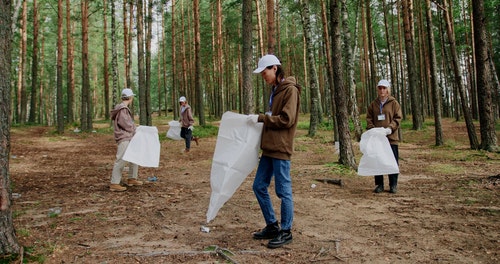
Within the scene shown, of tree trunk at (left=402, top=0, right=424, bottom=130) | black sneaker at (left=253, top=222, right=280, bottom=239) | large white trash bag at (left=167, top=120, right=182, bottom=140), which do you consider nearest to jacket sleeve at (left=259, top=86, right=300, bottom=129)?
black sneaker at (left=253, top=222, right=280, bottom=239)

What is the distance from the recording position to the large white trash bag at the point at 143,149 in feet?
21.5

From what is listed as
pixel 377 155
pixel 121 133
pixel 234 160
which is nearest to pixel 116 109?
pixel 121 133

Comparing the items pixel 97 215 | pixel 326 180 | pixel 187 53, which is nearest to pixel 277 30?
pixel 187 53

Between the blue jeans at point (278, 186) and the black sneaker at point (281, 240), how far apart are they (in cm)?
6

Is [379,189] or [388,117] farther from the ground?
[388,117]

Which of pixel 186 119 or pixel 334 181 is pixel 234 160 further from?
pixel 186 119

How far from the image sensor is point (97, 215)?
4.95 m

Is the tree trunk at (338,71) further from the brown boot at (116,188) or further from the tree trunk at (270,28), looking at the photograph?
the brown boot at (116,188)

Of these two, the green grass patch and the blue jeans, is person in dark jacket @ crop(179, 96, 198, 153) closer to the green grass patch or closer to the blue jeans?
the green grass patch

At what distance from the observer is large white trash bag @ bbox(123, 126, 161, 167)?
6.54 m

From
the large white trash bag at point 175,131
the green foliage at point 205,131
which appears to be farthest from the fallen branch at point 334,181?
the green foliage at point 205,131

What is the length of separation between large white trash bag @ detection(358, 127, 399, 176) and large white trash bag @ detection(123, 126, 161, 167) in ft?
12.8

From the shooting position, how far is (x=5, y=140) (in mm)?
3092

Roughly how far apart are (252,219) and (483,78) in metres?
8.71
